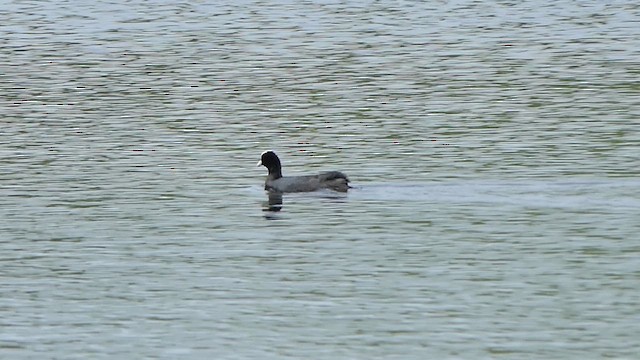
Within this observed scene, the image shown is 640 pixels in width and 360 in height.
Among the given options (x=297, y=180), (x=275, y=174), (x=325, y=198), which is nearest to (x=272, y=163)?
(x=275, y=174)

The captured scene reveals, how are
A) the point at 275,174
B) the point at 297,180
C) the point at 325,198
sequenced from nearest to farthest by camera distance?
the point at 325,198, the point at 297,180, the point at 275,174

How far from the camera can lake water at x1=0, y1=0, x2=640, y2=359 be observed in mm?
19281

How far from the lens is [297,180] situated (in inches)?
1138

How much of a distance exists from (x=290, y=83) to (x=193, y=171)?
12575mm

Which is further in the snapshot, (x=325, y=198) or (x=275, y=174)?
(x=275, y=174)

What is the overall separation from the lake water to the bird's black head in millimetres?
475

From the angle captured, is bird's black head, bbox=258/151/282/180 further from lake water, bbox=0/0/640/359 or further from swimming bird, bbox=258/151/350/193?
lake water, bbox=0/0/640/359

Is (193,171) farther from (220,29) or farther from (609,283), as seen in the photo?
A: (220,29)

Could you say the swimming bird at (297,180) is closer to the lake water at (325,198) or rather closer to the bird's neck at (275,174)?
the bird's neck at (275,174)

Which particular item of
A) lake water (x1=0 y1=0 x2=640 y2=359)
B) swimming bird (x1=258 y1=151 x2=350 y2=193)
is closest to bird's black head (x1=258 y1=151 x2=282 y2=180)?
swimming bird (x1=258 y1=151 x2=350 y2=193)

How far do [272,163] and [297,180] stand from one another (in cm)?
87

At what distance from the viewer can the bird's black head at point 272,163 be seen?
29578mm

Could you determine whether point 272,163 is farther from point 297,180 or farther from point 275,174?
point 297,180

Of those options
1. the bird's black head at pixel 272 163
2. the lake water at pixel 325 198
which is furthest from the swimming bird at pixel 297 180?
the lake water at pixel 325 198
